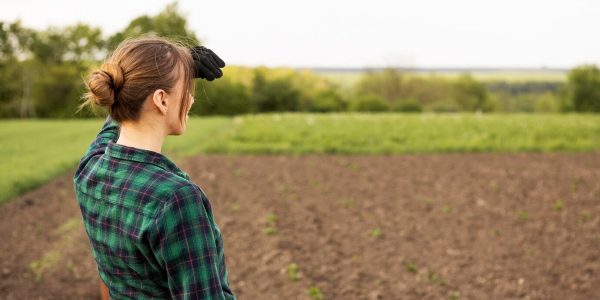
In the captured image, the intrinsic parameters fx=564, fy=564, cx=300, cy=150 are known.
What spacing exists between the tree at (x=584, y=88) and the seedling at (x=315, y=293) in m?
56.6

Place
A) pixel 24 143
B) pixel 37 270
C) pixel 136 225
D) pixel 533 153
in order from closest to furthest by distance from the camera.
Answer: pixel 136 225 < pixel 37 270 < pixel 533 153 < pixel 24 143

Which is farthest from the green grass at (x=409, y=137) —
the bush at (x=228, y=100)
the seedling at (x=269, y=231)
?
the bush at (x=228, y=100)

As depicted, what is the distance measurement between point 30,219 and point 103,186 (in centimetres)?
700

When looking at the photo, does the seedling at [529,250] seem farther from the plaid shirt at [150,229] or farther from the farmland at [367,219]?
the plaid shirt at [150,229]

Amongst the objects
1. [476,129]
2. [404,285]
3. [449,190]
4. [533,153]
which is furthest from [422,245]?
[476,129]

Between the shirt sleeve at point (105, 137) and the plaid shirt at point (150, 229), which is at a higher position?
the shirt sleeve at point (105, 137)

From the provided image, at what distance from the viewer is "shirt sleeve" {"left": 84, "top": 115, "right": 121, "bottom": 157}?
180 centimetres

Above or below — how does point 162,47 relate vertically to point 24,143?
above

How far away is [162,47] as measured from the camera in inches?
59.4

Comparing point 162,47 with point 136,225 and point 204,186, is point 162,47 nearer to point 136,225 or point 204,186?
point 136,225

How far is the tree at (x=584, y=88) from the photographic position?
5456 centimetres

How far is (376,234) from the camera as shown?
6.53m

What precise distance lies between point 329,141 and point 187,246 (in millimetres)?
13317

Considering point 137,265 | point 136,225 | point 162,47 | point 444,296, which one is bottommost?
point 444,296
